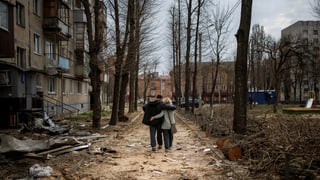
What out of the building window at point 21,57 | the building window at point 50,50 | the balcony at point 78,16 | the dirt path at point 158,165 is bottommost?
the dirt path at point 158,165

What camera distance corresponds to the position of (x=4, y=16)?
17.4 meters

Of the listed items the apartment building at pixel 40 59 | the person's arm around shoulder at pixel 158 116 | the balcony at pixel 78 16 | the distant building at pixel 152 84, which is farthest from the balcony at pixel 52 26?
the distant building at pixel 152 84

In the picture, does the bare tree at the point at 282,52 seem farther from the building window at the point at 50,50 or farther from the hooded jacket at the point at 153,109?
the hooded jacket at the point at 153,109

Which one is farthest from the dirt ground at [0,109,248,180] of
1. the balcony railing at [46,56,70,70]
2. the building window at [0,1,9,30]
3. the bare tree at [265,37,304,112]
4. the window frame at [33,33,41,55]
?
the bare tree at [265,37,304,112]

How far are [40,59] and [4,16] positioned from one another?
11811 mm

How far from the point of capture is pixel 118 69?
77.9 feet

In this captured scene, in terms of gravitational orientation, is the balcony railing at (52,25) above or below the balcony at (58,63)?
above

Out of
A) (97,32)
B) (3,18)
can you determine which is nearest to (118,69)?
(97,32)

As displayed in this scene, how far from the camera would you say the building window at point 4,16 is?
17.2 m

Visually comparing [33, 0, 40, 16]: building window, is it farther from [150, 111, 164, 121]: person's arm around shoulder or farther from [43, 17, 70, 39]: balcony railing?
[150, 111, 164, 121]: person's arm around shoulder

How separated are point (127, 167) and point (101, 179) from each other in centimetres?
141

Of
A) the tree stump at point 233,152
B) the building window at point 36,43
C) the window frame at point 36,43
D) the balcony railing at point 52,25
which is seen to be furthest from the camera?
the balcony railing at point 52,25

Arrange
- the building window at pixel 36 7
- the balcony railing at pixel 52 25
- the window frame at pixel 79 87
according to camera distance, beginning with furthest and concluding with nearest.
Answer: the window frame at pixel 79 87, the balcony railing at pixel 52 25, the building window at pixel 36 7

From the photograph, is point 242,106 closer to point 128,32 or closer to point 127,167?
point 127,167
